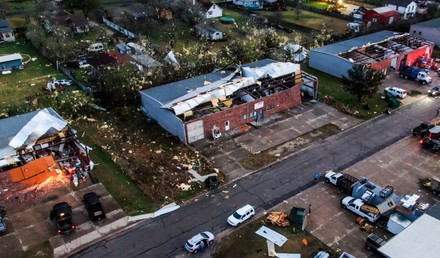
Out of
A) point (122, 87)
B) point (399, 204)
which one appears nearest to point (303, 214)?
point (399, 204)

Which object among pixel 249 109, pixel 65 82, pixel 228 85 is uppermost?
pixel 228 85

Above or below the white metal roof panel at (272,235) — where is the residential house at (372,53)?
above

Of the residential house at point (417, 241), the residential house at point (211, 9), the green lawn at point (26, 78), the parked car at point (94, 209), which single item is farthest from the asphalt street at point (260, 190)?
the residential house at point (211, 9)

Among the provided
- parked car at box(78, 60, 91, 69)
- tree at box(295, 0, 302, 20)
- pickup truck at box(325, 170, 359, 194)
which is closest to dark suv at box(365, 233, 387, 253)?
pickup truck at box(325, 170, 359, 194)

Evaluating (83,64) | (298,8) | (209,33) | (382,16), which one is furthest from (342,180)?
(298,8)

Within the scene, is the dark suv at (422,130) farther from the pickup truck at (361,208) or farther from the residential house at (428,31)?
the residential house at (428,31)

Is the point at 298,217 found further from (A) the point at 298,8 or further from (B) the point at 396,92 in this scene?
(A) the point at 298,8

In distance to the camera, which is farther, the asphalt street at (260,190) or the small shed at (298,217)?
the small shed at (298,217)
